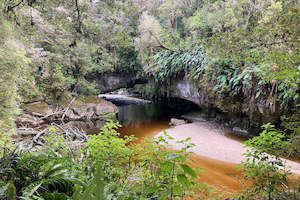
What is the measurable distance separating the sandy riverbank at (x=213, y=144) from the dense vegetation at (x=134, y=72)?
3.66ft

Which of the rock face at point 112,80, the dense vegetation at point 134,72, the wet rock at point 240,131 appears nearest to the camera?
the dense vegetation at point 134,72

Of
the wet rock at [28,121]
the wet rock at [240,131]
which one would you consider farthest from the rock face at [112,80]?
the wet rock at [240,131]

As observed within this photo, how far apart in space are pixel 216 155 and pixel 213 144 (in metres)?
1.19

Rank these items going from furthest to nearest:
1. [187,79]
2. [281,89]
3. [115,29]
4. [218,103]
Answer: [115,29] < [187,79] < [218,103] < [281,89]

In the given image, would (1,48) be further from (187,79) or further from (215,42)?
(187,79)

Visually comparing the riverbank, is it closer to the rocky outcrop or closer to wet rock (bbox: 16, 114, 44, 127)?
wet rock (bbox: 16, 114, 44, 127)

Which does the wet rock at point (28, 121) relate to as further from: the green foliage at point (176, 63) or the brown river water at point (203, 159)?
the green foliage at point (176, 63)

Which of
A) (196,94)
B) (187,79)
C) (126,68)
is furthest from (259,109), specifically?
(126,68)

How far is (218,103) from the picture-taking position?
1015 cm

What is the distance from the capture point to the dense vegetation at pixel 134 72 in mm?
1248

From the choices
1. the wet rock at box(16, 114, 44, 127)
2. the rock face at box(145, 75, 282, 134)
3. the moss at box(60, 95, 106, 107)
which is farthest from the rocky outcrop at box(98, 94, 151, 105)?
the wet rock at box(16, 114, 44, 127)

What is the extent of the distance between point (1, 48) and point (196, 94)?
1108cm

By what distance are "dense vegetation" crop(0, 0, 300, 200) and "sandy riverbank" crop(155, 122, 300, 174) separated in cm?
112

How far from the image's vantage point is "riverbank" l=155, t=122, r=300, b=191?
527 centimetres
